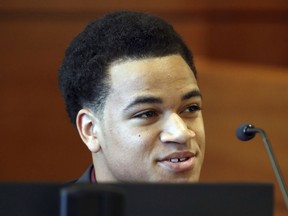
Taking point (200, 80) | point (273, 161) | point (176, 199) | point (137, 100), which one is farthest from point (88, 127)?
point (200, 80)

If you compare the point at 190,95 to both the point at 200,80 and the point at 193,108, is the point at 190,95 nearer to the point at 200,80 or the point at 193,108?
the point at 193,108

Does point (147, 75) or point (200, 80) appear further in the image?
point (200, 80)

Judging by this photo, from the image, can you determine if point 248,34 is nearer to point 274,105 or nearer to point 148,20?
point 274,105

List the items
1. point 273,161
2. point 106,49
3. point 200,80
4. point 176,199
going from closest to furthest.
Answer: point 176,199, point 273,161, point 106,49, point 200,80

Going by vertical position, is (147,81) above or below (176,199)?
above

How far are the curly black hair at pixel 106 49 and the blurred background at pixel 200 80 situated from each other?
1.27 m

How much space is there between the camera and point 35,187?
1067mm

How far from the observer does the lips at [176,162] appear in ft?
5.52

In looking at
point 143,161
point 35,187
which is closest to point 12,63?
point 143,161

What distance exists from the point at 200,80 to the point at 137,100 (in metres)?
1.40

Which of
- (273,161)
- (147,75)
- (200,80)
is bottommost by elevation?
(273,161)

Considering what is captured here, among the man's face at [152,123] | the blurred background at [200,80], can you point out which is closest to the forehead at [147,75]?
the man's face at [152,123]

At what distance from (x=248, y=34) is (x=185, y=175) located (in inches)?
64.7

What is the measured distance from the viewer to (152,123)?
1706 millimetres
